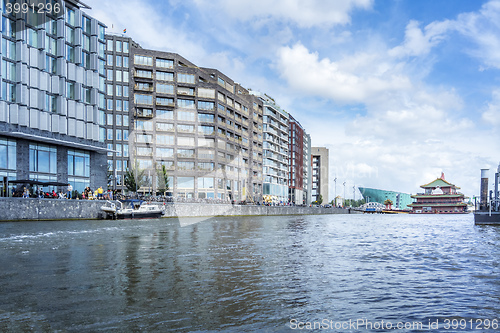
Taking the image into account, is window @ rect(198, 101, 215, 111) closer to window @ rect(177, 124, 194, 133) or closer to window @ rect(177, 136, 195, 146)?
window @ rect(177, 124, 194, 133)

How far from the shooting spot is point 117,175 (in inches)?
4867

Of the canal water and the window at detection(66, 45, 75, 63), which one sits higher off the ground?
the window at detection(66, 45, 75, 63)

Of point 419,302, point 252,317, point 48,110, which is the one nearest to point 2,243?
point 252,317

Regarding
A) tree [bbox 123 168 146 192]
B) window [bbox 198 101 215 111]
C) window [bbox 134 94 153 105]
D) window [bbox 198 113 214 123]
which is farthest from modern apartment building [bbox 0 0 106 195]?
window [bbox 198 101 215 111]

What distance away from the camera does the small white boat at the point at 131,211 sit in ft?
209

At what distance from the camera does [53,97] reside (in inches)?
2680

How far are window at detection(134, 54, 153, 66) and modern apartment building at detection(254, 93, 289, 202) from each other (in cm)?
5851

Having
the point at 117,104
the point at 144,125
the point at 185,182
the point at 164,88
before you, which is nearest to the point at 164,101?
the point at 164,88

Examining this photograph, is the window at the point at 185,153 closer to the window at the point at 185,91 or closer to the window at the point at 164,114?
the window at the point at 164,114

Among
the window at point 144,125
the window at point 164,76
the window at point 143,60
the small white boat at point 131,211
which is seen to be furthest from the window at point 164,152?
the small white boat at point 131,211

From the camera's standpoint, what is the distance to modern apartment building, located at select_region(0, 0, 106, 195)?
6125 cm

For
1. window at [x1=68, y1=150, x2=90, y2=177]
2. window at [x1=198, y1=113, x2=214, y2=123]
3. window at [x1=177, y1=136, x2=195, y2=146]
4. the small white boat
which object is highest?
window at [x1=198, y1=113, x2=214, y2=123]

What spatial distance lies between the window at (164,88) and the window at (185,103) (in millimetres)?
3183

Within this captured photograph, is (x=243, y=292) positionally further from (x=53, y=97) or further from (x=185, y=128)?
(x=185, y=128)
